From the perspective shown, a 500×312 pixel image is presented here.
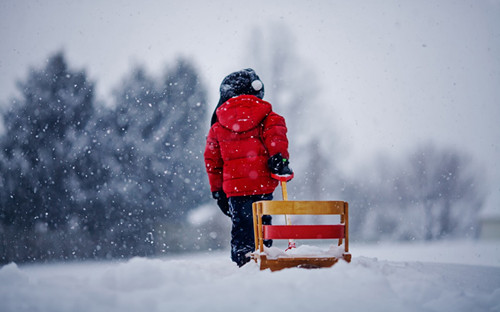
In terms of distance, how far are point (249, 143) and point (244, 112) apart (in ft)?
0.91

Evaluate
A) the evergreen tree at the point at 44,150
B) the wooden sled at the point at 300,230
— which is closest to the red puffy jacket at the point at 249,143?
the wooden sled at the point at 300,230

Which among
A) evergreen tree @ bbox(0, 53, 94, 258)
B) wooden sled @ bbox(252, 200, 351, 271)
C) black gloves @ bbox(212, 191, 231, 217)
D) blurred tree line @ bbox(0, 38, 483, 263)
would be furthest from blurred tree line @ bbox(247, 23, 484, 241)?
wooden sled @ bbox(252, 200, 351, 271)

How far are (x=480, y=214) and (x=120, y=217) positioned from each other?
1156 cm

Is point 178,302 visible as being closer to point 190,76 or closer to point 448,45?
point 190,76

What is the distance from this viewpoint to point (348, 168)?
1334cm

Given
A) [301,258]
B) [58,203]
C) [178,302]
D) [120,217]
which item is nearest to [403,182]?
[120,217]

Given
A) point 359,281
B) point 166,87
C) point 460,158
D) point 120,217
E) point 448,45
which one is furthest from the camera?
point 448,45

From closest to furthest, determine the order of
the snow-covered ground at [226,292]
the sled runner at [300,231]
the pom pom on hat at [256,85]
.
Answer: the snow-covered ground at [226,292] → the sled runner at [300,231] → the pom pom on hat at [256,85]

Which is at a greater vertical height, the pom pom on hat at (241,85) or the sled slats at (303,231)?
the pom pom on hat at (241,85)

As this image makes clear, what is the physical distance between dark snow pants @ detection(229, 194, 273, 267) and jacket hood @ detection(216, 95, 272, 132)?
0.63 meters

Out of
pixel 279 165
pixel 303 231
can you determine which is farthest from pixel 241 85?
pixel 303 231

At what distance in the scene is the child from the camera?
3.62 meters

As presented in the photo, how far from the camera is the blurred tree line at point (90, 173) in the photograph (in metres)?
9.91

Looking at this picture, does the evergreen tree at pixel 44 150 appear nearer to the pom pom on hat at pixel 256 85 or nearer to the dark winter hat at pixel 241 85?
the dark winter hat at pixel 241 85
